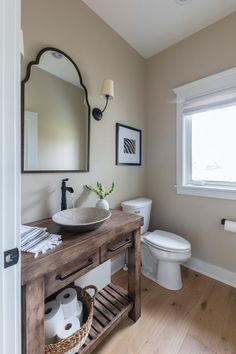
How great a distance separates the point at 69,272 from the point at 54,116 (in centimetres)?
111

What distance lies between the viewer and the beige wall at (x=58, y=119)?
51.2 inches

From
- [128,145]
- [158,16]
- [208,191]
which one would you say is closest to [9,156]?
[128,145]

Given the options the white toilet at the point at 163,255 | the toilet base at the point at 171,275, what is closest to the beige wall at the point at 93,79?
the white toilet at the point at 163,255

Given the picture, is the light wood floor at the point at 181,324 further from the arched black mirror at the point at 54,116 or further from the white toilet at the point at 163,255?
the arched black mirror at the point at 54,116

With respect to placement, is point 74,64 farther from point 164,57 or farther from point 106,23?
point 164,57

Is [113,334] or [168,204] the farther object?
[168,204]

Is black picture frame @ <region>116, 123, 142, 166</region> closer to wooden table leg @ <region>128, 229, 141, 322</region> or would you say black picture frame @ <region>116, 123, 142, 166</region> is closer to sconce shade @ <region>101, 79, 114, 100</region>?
sconce shade @ <region>101, 79, 114, 100</region>

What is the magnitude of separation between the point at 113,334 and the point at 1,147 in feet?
4.68

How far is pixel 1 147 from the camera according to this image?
→ 54 centimetres

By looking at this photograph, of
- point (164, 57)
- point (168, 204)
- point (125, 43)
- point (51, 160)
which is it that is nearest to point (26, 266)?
point (51, 160)

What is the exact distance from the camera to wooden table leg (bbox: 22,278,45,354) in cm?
74

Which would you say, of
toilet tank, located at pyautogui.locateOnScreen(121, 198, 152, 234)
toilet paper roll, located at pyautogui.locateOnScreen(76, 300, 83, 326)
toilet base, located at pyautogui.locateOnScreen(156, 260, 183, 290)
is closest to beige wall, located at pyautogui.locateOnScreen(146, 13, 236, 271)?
toilet tank, located at pyautogui.locateOnScreen(121, 198, 152, 234)

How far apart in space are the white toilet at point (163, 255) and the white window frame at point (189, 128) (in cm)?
54

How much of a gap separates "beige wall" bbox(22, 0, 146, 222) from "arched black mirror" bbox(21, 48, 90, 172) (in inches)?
2.7
